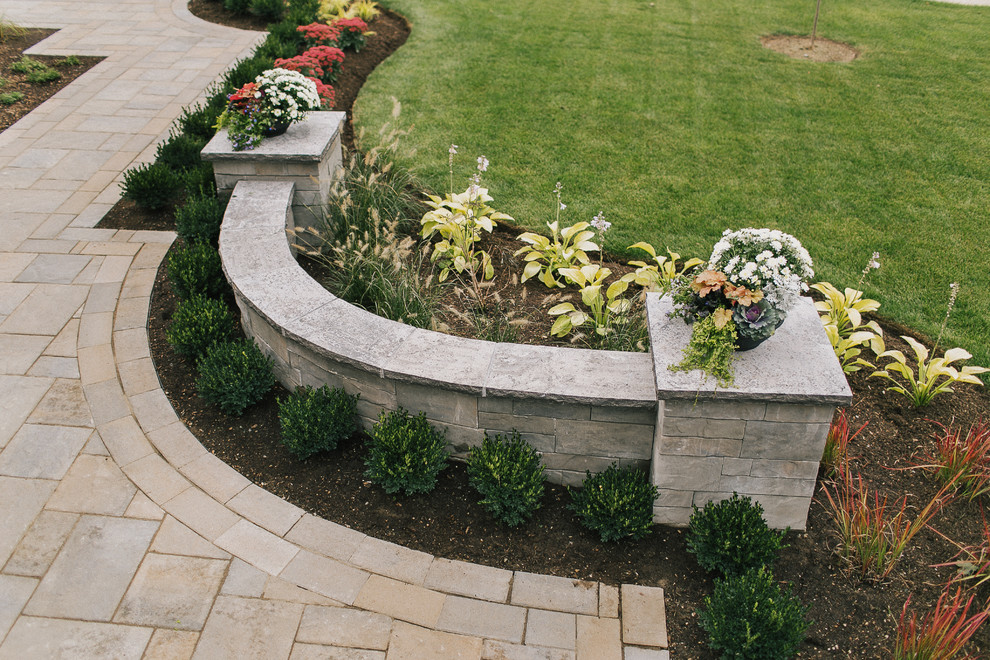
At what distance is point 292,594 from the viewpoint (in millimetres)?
3666

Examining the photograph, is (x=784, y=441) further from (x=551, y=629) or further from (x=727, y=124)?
(x=727, y=124)

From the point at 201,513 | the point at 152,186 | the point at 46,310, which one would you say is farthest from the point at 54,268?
the point at 201,513

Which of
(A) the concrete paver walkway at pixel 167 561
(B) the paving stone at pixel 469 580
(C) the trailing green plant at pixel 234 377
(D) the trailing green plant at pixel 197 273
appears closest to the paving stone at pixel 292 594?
(A) the concrete paver walkway at pixel 167 561

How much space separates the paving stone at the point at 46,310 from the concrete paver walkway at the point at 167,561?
0.01 metres

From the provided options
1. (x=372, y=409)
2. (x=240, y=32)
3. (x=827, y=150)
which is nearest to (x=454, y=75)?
(x=240, y=32)

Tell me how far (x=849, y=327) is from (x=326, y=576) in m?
3.91

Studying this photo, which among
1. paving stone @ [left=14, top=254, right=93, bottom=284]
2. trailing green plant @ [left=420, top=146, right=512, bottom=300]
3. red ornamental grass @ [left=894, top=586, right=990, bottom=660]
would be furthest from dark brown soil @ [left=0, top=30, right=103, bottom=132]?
red ornamental grass @ [left=894, top=586, right=990, bottom=660]

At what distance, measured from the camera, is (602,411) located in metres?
3.92

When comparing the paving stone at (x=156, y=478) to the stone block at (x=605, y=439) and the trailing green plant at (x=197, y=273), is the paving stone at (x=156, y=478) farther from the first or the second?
the stone block at (x=605, y=439)

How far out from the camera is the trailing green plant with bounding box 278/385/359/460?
4.21 meters

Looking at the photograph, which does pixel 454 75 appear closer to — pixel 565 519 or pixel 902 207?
pixel 902 207

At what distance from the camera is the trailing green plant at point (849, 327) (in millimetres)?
4891

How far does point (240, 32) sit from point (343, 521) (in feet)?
30.6

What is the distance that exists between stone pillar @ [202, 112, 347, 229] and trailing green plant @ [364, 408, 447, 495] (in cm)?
253
